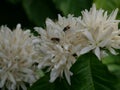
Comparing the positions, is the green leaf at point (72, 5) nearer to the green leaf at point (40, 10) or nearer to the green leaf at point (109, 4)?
the green leaf at point (40, 10)

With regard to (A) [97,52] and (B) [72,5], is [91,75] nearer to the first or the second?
(A) [97,52]

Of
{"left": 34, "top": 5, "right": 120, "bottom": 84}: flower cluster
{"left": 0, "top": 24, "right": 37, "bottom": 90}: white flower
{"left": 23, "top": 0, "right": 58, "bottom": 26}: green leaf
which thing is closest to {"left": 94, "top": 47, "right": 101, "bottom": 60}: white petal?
{"left": 34, "top": 5, "right": 120, "bottom": 84}: flower cluster

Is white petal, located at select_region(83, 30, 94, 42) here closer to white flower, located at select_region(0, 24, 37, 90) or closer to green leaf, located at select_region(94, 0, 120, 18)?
white flower, located at select_region(0, 24, 37, 90)

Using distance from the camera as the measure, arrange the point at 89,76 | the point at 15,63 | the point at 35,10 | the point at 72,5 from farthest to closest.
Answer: the point at 35,10, the point at 72,5, the point at 15,63, the point at 89,76

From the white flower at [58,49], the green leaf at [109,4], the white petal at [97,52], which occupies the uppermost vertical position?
the green leaf at [109,4]

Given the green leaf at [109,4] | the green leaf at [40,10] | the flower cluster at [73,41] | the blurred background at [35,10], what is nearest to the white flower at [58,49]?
the flower cluster at [73,41]

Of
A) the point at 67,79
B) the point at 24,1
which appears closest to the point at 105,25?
the point at 67,79

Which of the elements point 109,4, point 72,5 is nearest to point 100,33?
point 109,4
